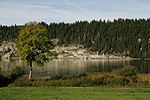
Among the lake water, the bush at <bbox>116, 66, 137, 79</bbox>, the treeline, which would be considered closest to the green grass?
the bush at <bbox>116, 66, 137, 79</bbox>

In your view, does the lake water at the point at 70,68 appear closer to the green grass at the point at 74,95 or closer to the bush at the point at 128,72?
the bush at the point at 128,72

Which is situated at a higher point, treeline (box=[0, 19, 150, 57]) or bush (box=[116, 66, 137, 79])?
treeline (box=[0, 19, 150, 57])

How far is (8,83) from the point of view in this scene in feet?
93.8

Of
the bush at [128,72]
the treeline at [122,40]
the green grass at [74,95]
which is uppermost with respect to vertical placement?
the treeline at [122,40]

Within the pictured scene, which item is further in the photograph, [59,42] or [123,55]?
[59,42]

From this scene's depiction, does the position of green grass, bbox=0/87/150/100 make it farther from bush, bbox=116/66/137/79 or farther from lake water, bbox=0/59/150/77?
lake water, bbox=0/59/150/77

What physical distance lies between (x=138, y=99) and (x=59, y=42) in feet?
599

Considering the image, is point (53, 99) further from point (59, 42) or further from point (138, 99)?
point (59, 42)

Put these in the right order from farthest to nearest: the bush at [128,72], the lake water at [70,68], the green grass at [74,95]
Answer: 1. the lake water at [70,68]
2. the bush at [128,72]
3. the green grass at [74,95]

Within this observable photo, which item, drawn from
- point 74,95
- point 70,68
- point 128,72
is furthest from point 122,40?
point 74,95

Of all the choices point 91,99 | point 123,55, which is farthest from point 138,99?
point 123,55

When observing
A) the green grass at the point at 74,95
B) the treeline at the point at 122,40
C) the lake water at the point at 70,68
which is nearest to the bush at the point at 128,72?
the green grass at the point at 74,95

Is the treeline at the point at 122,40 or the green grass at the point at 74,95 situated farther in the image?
the treeline at the point at 122,40

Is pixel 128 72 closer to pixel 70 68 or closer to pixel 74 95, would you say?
pixel 74 95
